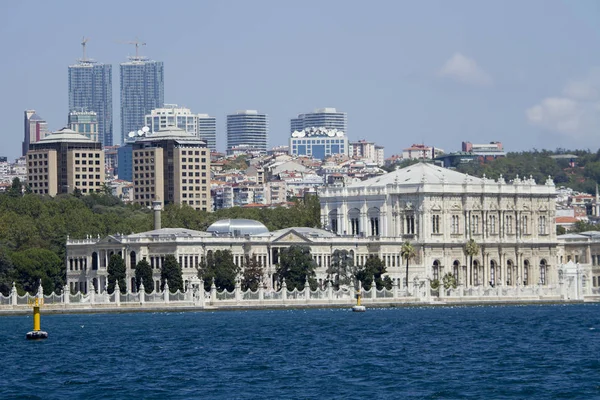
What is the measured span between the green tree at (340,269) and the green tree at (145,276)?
45.5 feet

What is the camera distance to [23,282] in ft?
456

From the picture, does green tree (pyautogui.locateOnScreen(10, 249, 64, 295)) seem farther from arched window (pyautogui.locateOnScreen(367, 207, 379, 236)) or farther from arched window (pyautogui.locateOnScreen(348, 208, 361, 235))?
arched window (pyautogui.locateOnScreen(367, 207, 379, 236))

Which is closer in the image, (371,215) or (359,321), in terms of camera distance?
(359,321)

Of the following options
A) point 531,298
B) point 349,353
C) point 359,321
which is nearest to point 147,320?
point 359,321

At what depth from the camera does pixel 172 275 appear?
137m

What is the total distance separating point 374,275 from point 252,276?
9.05m

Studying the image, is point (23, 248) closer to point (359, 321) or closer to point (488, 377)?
point (359, 321)

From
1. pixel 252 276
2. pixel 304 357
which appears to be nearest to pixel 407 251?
pixel 252 276

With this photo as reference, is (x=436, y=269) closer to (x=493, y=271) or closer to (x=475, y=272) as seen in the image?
(x=475, y=272)

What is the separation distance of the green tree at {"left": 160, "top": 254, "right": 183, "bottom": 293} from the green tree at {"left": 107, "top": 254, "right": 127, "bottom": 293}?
9.35 feet

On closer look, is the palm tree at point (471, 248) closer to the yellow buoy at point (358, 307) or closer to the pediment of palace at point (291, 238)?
the pediment of palace at point (291, 238)

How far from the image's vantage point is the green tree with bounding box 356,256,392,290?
463 feet

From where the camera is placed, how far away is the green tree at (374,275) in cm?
14112

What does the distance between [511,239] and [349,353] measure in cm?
7658
